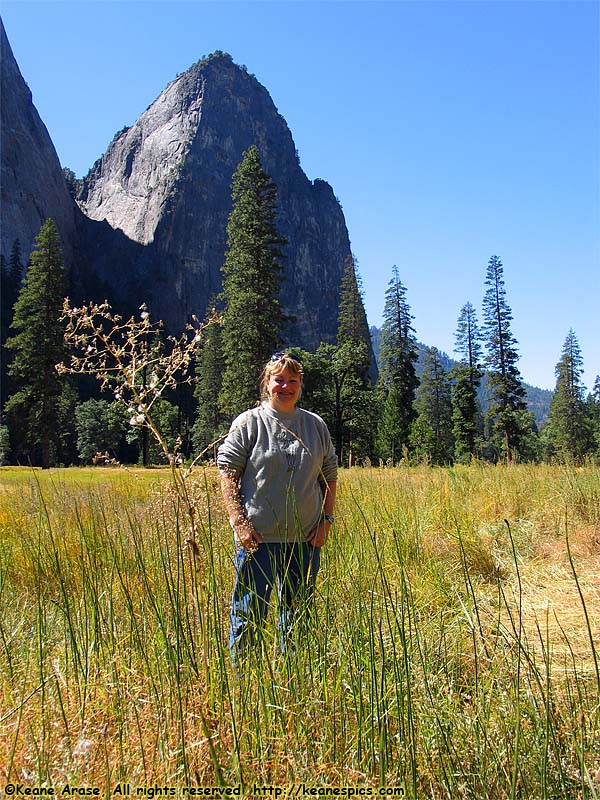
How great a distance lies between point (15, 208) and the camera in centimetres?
8244

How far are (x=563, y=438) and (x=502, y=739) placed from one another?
6101cm

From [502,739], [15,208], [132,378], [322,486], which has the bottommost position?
[502,739]

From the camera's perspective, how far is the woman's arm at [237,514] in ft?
8.82

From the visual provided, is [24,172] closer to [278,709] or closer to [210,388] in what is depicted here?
[210,388]

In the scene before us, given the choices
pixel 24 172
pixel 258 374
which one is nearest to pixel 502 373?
pixel 258 374

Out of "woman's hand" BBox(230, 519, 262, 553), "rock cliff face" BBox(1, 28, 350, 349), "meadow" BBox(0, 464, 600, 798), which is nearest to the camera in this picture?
"meadow" BBox(0, 464, 600, 798)

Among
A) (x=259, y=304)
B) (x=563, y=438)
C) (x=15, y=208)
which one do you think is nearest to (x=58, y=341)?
(x=259, y=304)

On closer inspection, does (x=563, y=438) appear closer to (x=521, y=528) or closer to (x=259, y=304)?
(x=259, y=304)

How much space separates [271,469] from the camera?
289cm

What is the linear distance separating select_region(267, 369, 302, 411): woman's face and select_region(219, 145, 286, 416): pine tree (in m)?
23.6

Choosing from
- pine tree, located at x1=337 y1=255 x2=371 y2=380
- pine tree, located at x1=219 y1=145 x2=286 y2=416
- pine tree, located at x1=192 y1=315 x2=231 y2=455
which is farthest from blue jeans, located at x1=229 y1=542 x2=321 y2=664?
pine tree, located at x1=192 y1=315 x2=231 y2=455

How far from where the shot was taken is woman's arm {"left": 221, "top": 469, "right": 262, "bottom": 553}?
269 cm

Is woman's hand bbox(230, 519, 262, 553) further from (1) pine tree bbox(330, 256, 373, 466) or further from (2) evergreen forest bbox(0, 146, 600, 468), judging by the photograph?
(1) pine tree bbox(330, 256, 373, 466)

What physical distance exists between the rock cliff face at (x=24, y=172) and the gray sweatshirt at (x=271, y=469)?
86577 millimetres
